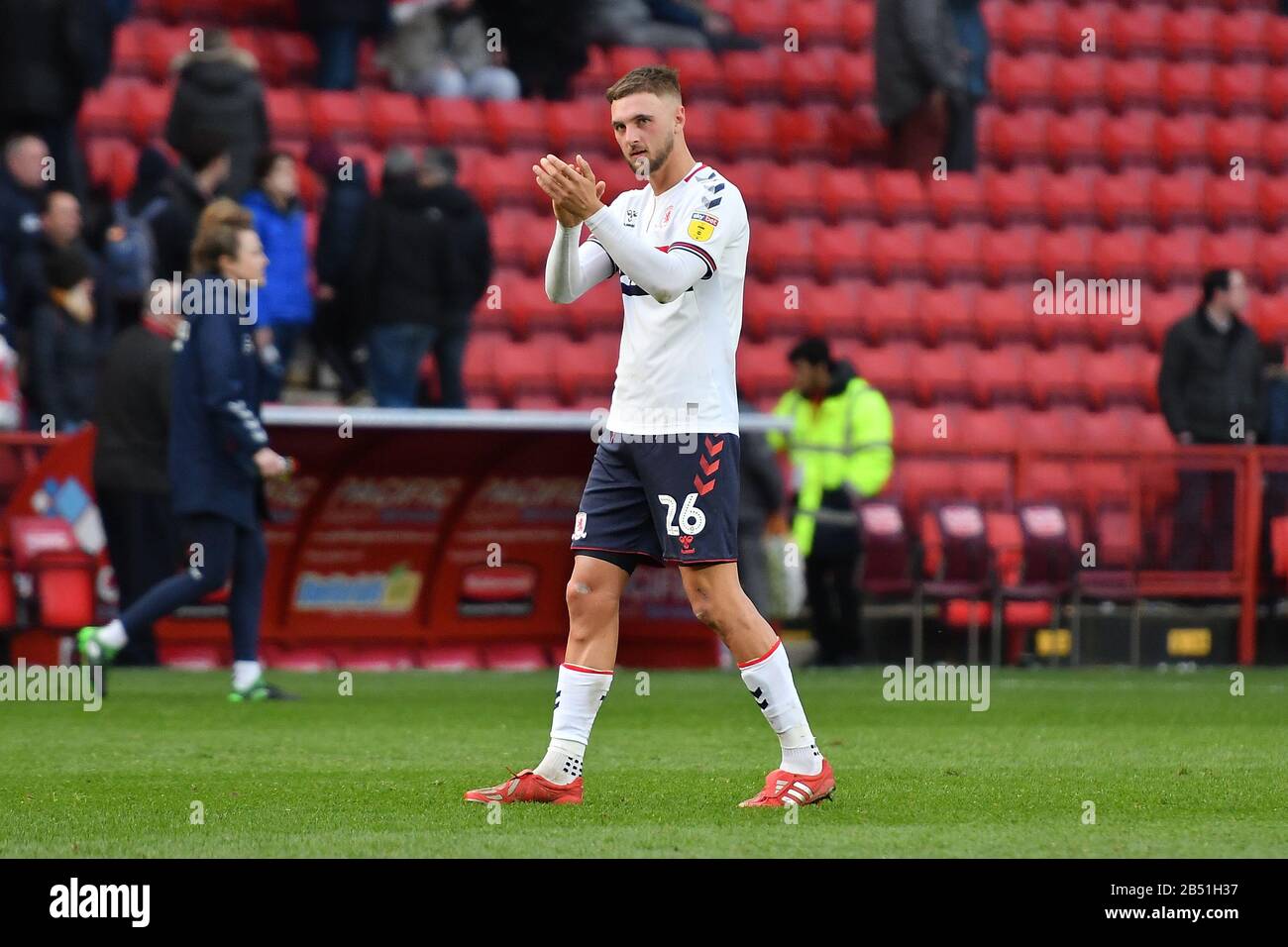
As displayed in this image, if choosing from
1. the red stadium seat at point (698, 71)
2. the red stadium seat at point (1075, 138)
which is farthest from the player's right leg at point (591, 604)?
the red stadium seat at point (1075, 138)

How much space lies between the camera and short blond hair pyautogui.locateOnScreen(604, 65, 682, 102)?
263 inches

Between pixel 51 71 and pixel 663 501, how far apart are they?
8.72m

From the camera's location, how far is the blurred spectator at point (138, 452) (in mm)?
12914

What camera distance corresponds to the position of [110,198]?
15578 millimetres

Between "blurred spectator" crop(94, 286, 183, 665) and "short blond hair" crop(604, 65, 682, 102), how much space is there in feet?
22.1

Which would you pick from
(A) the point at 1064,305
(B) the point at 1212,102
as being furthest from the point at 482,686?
(B) the point at 1212,102

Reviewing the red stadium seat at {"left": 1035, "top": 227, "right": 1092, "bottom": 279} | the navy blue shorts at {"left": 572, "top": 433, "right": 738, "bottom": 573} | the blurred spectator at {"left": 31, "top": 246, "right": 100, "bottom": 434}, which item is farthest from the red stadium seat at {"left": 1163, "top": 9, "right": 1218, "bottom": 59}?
the navy blue shorts at {"left": 572, "top": 433, "right": 738, "bottom": 573}

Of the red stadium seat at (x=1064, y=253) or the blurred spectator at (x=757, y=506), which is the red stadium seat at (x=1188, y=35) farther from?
the blurred spectator at (x=757, y=506)

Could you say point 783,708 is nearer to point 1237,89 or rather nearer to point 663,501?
point 663,501

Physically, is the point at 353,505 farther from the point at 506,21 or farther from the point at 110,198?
the point at 506,21

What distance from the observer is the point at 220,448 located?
Result: 1080cm

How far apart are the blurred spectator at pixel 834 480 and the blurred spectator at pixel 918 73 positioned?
483cm

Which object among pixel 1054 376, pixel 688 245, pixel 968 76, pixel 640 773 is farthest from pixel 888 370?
pixel 688 245

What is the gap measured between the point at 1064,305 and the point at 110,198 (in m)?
7.83
